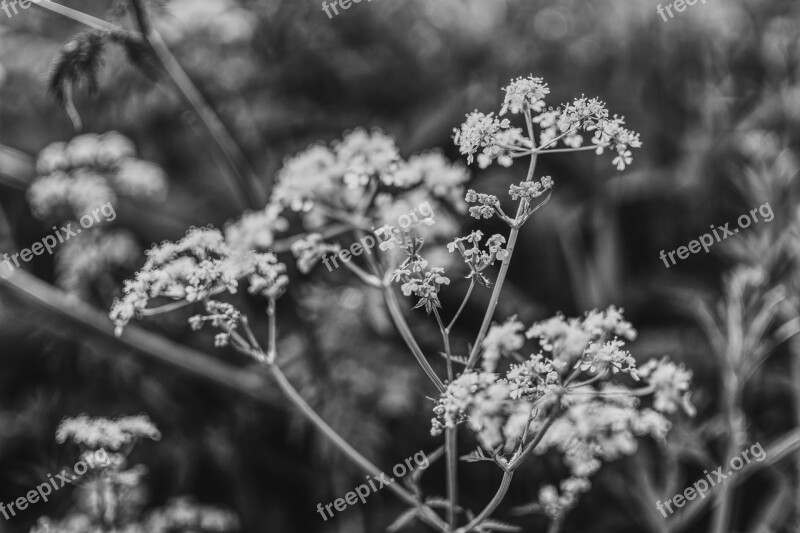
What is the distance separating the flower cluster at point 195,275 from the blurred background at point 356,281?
102 cm

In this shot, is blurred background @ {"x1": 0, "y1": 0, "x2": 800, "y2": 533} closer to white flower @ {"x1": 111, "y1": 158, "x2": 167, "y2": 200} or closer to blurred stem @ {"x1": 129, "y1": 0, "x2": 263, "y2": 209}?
blurred stem @ {"x1": 129, "y1": 0, "x2": 263, "y2": 209}

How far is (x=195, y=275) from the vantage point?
5.84ft

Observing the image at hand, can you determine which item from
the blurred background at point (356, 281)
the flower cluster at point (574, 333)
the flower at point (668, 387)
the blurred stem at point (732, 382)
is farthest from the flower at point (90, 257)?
the blurred stem at point (732, 382)

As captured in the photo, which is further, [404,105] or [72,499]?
[404,105]

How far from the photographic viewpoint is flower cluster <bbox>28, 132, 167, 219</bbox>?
3164 mm

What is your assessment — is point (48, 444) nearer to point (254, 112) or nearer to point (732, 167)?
point (254, 112)

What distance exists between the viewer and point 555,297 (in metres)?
4.61

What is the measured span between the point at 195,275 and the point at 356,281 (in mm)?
2352

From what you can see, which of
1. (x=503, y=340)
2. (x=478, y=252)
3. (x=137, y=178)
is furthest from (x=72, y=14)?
(x=503, y=340)

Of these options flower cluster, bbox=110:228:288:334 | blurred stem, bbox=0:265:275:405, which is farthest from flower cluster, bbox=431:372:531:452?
blurred stem, bbox=0:265:275:405

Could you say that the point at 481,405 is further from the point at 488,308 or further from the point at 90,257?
the point at 90,257

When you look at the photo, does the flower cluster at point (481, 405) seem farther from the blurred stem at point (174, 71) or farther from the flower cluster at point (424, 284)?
the blurred stem at point (174, 71)

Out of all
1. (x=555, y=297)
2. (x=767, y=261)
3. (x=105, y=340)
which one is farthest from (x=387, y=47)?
(x=767, y=261)

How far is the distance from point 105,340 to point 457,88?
328 cm
